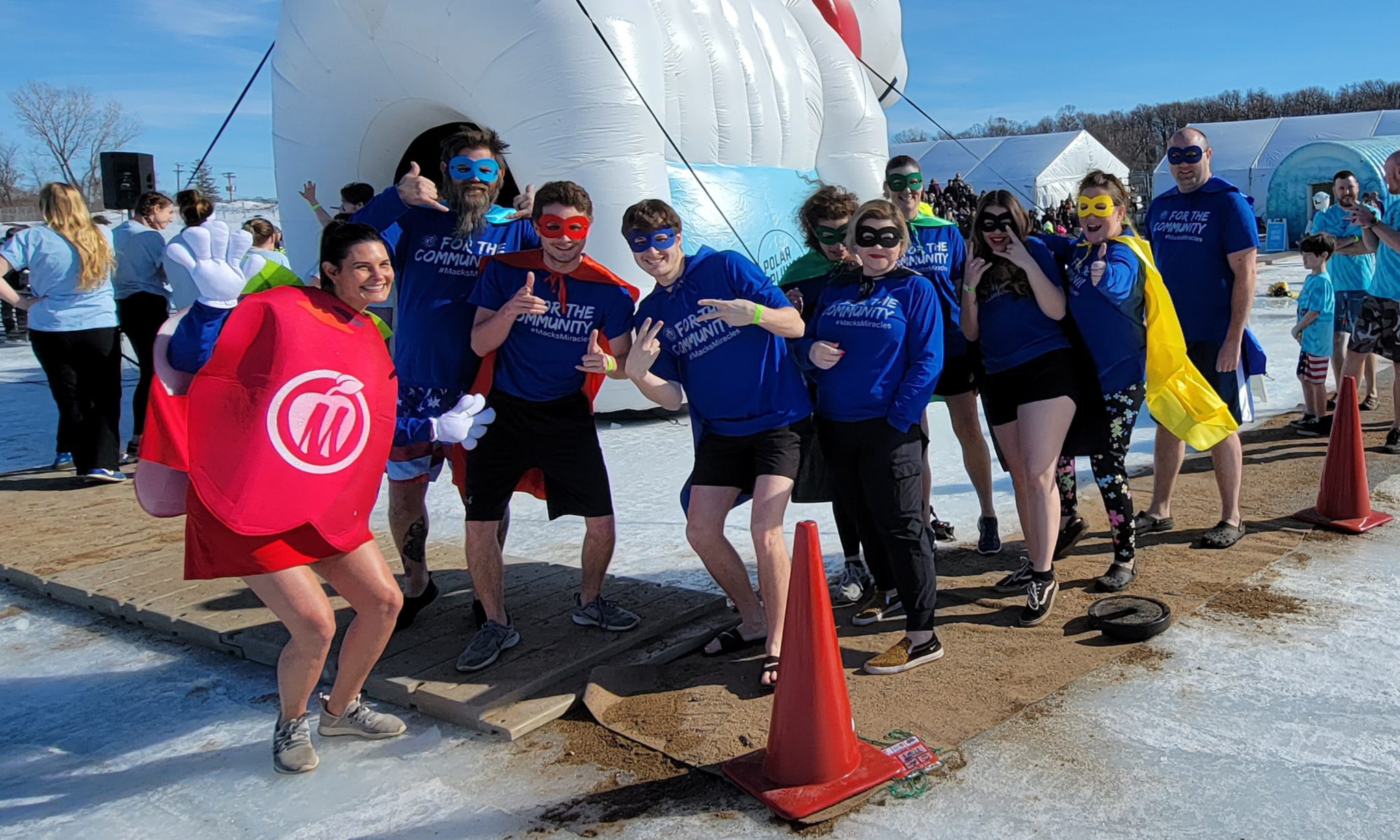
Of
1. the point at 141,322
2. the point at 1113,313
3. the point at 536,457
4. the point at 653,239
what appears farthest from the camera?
the point at 141,322

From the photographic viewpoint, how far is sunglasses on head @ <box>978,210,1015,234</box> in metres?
3.71

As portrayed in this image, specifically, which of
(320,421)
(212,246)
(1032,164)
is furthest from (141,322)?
(1032,164)

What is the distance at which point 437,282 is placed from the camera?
3.90 metres

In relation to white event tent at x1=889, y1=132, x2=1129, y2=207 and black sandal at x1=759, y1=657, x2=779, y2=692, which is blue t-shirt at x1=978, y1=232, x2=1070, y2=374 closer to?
black sandal at x1=759, y1=657, x2=779, y2=692

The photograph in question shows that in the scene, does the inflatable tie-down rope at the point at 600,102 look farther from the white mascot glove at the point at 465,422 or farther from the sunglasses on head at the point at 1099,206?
the white mascot glove at the point at 465,422

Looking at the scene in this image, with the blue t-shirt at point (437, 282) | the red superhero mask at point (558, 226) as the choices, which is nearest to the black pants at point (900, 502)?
the red superhero mask at point (558, 226)

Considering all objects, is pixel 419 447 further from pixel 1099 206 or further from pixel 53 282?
pixel 53 282

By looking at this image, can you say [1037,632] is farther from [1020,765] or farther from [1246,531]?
[1246,531]

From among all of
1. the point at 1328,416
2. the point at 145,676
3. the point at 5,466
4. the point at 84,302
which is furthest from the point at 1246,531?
the point at 5,466

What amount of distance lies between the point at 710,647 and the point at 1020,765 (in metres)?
1.21

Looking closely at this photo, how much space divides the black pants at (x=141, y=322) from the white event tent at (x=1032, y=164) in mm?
19841

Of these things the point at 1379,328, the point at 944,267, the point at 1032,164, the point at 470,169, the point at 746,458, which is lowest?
the point at 746,458

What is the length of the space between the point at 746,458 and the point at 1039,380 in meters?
1.16

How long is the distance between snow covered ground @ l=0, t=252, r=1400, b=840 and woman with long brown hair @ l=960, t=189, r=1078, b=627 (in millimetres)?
557
